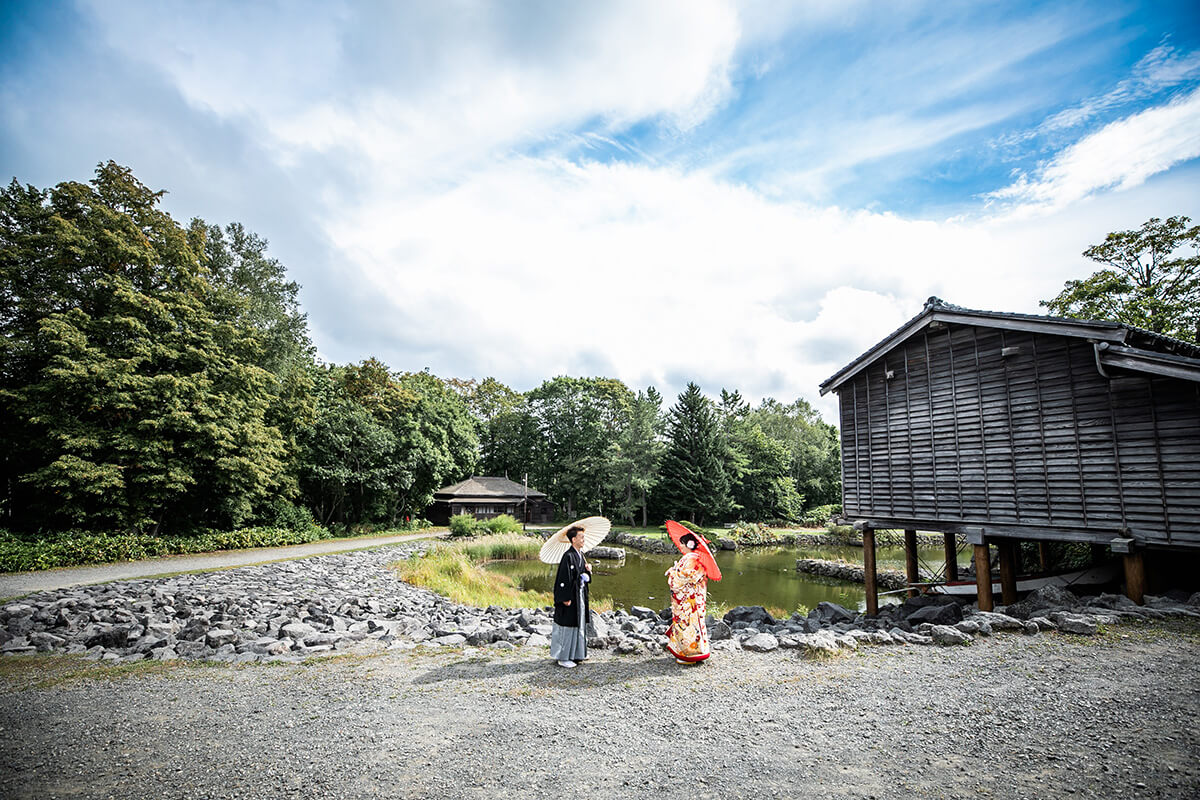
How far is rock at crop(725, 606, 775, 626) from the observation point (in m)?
11.6

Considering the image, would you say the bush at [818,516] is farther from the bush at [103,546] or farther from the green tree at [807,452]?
the bush at [103,546]

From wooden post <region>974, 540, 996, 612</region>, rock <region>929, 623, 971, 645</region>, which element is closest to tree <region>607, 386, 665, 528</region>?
wooden post <region>974, 540, 996, 612</region>

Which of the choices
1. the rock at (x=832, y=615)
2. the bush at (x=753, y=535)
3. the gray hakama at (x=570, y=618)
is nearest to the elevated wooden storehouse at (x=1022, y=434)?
the rock at (x=832, y=615)

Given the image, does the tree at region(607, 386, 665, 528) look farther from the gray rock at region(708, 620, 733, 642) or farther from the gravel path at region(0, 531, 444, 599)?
the gray rock at region(708, 620, 733, 642)

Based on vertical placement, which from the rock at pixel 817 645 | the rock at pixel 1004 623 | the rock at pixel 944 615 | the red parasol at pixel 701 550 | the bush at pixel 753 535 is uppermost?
the red parasol at pixel 701 550

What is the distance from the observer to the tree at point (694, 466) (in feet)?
130

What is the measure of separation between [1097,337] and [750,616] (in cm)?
885

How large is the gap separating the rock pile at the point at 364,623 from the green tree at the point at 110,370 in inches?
285

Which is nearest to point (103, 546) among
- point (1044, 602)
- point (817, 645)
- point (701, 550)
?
point (701, 550)

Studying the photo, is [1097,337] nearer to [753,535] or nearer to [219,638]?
[219,638]

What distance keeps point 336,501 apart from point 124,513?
46.5ft

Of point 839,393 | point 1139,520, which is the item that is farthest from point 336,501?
point 1139,520

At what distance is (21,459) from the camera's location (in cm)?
1734

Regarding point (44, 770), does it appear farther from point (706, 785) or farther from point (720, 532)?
point (720, 532)
